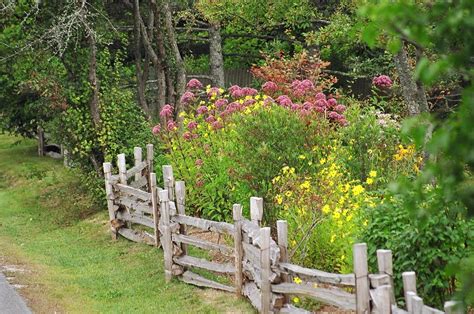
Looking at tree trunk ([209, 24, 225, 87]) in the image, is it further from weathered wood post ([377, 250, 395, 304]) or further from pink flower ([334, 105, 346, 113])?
weathered wood post ([377, 250, 395, 304])

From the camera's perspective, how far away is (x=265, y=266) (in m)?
10.1

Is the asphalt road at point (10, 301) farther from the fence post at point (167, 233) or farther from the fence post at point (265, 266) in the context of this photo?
the fence post at point (265, 266)

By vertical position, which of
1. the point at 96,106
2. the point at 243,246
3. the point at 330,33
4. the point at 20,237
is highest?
the point at 330,33

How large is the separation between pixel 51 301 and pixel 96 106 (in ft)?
22.5

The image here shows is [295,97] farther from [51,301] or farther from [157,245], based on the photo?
[51,301]

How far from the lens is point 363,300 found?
809 centimetres

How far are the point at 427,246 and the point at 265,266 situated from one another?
2.07 m

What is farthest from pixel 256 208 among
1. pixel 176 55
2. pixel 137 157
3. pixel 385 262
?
pixel 176 55

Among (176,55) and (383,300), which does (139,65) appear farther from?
(383,300)

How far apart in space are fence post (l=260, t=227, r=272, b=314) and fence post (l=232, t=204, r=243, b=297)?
3.92 ft

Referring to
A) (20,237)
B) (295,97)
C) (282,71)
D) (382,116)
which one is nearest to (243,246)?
(382,116)

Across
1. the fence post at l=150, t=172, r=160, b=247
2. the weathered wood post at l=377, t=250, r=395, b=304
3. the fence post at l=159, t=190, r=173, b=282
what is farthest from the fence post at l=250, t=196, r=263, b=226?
the fence post at l=150, t=172, r=160, b=247

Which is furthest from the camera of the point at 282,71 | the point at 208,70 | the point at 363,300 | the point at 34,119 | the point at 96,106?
the point at 208,70

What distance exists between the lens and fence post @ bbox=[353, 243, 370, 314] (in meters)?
7.99
